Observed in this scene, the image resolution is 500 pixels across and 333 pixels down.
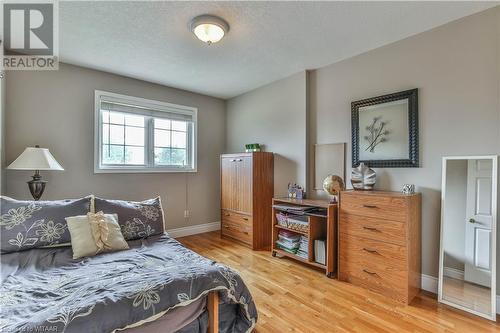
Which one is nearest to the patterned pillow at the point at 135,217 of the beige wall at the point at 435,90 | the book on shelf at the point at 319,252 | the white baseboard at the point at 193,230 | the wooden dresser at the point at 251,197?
the wooden dresser at the point at 251,197

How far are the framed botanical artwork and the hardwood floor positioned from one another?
4.24ft

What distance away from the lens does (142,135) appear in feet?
12.4

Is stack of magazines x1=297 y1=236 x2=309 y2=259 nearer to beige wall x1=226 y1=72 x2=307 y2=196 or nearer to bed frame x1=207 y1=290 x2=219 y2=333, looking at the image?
beige wall x1=226 y1=72 x2=307 y2=196

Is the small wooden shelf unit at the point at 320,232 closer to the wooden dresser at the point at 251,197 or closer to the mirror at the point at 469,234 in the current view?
the wooden dresser at the point at 251,197

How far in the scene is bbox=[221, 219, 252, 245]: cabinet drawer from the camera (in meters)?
3.61

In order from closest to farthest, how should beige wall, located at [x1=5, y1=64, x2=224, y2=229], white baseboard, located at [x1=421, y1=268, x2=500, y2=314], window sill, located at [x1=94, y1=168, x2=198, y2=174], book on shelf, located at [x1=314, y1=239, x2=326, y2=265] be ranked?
1. white baseboard, located at [x1=421, y1=268, x2=500, y2=314]
2. book on shelf, located at [x1=314, y1=239, x2=326, y2=265]
3. beige wall, located at [x1=5, y1=64, x2=224, y2=229]
4. window sill, located at [x1=94, y1=168, x2=198, y2=174]

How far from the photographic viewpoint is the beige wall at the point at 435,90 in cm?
205

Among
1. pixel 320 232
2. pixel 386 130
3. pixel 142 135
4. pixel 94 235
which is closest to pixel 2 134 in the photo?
pixel 142 135

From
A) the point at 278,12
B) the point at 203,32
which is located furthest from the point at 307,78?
the point at 203,32

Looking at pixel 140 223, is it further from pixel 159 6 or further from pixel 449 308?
pixel 449 308

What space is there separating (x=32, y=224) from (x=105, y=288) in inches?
46.7

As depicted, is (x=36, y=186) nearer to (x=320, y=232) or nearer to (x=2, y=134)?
(x=2, y=134)

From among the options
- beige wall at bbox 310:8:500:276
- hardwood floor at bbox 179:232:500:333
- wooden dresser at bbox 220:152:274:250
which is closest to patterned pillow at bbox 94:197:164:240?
hardwood floor at bbox 179:232:500:333

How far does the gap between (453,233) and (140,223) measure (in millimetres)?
2847
